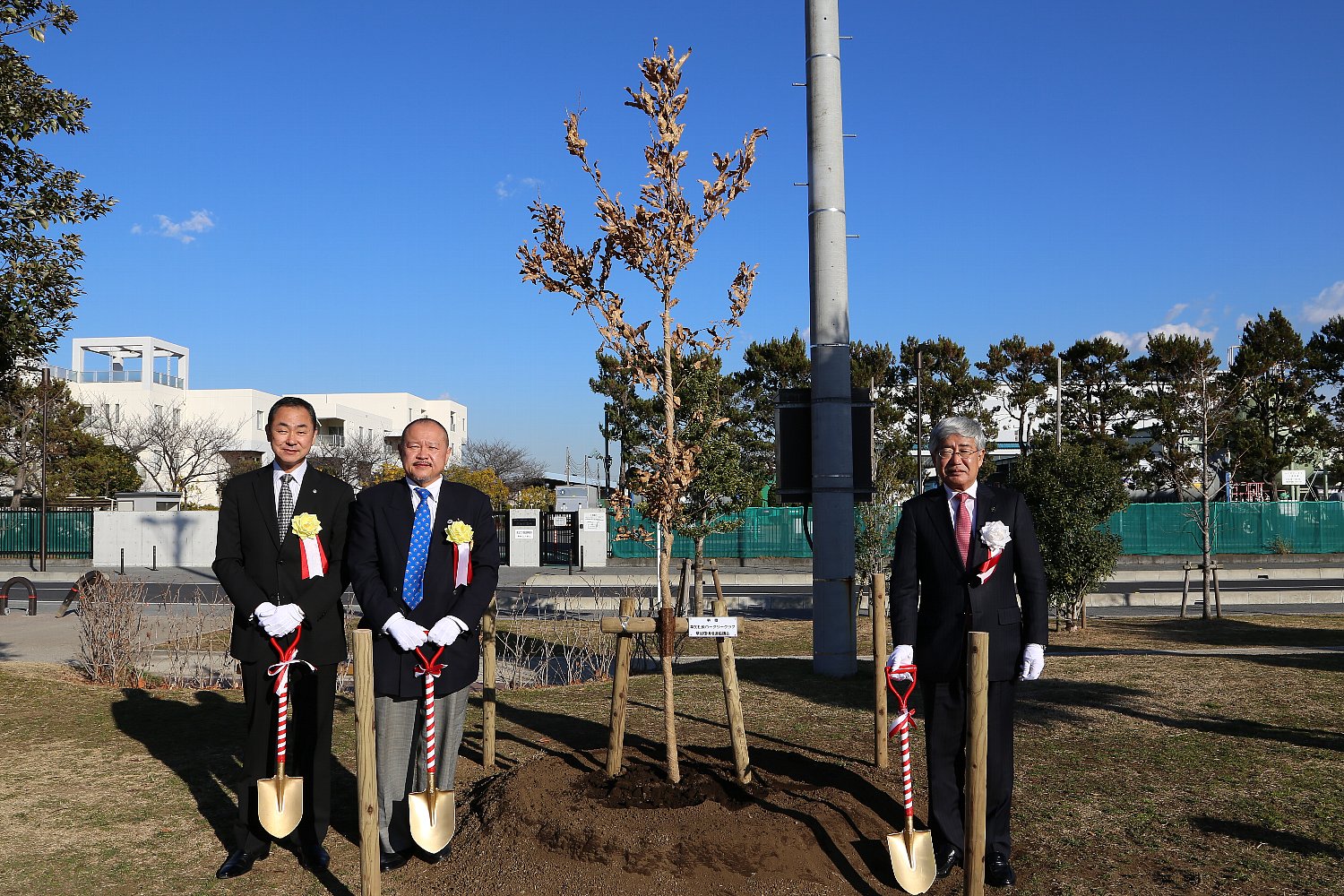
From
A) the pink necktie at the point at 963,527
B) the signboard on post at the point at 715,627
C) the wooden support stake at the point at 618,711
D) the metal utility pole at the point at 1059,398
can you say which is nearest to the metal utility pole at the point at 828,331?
the wooden support stake at the point at 618,711

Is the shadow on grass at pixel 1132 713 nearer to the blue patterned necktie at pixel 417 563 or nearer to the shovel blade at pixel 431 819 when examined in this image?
the shovel blade at pixel 431 819

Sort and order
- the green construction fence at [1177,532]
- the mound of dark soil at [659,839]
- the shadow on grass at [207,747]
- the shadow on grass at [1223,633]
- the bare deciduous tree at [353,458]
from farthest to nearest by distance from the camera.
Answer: the bare deciduous tree at [353,458] < the green construction fence at [1177,532] < the shadow on grass at [1223,633] < the shadow on grass at [207,747] < the mound of dark soil at [659,839]

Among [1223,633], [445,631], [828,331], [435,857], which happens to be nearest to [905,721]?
[445,631]

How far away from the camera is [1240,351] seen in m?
41.5

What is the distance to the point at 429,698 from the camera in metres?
4.28

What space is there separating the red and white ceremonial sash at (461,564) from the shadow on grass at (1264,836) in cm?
356

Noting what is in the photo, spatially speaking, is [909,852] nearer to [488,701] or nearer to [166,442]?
[488,701]

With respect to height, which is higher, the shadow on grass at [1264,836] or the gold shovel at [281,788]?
the gold shovel at [281,788]

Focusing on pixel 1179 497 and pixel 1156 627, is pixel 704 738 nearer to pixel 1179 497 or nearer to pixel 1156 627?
pixel 1156 627

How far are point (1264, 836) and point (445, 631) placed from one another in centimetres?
375

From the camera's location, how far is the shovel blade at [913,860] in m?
3.98

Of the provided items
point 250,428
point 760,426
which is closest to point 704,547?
point 760,426

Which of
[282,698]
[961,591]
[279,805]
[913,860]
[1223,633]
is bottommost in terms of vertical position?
[1223,633]

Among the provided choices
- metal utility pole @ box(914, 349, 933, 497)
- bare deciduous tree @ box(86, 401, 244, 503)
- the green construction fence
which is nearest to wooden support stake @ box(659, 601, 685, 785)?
metal utility pole @ box(914, 349, 933, 497)
